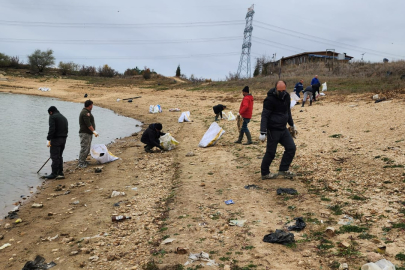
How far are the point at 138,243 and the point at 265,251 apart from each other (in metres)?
1.71

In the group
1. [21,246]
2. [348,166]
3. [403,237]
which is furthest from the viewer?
[348,166]

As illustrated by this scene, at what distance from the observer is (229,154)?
8.98 meters

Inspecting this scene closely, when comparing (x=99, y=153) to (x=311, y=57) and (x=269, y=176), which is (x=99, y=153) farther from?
(x=311, y=57)

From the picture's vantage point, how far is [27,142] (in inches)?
529

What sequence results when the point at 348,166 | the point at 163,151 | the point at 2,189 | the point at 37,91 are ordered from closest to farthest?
1. the point at 348,166
2. the point at 2,189
3. the point at 163,151
4. the point at 37,91

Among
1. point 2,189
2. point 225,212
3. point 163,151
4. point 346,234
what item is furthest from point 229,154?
point 2,189

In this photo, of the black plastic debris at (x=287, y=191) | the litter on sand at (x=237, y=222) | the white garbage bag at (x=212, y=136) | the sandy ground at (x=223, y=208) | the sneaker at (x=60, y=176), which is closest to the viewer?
the sandy ground at (x=223, y=208)

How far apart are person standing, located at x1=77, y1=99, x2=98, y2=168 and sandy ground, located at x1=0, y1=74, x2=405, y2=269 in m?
0.54

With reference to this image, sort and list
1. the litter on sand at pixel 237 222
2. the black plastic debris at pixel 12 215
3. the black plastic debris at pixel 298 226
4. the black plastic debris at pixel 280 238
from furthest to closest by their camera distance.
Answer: the black plastic debris at pixel 12 215, the litter on sand at pixel 237 222, the black plastic debris at pixel 298 226, the black plastic debris at pixel 280 238

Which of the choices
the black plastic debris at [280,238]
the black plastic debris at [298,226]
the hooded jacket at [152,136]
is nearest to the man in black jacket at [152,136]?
the hooded jacket at [152,136]

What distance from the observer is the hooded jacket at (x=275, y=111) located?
6.24 m

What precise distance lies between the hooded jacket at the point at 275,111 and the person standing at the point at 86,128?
4.66 meters

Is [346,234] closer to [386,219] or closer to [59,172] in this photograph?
[386,219]

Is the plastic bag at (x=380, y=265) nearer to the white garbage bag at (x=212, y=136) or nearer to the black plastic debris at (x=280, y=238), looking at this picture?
the black plastic debris at (x=280, y=238)
